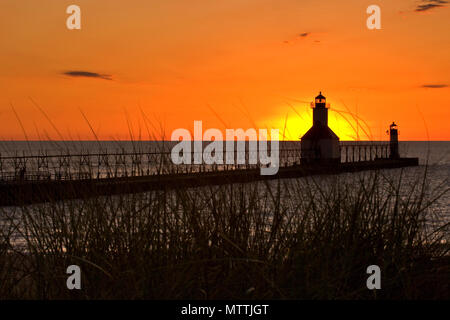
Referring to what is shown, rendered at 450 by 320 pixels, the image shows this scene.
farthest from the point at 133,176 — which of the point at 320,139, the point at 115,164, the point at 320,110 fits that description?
the point at 320,139

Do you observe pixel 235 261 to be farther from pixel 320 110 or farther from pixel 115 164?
pixel 320 110

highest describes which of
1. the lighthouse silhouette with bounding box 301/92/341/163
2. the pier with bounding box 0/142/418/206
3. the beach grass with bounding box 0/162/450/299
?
the lighthouse silhouette with bounding box 301/92/341/163

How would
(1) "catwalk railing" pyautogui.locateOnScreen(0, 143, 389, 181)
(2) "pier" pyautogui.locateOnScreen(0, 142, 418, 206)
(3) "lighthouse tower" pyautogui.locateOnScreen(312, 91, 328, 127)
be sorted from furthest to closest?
(3) "lighthouse tower" pyautogui.locateOnScreen(312, 91, 328, 127)
(1) "catwalk railing" pyautogui.locateOnScreen(0, 143, 389, 181)
(2) "pier" pyautogui.locateOnScreen(0, 142, 418, 206)

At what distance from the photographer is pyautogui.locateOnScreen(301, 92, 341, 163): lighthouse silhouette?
44.8m

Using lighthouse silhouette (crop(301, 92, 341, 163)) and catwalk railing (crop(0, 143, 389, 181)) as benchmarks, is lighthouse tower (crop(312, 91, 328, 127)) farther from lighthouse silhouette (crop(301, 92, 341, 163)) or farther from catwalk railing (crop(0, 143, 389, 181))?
catwalk railing (crop(0, 143, 389, 181))

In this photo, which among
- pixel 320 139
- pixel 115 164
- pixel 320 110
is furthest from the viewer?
pixel 320 139

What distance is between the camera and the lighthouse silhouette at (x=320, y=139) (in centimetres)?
4476

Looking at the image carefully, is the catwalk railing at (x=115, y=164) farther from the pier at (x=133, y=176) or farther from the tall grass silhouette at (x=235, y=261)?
the tall grass silhouette at (x=235, y=261)

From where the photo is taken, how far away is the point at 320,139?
46.6 metres

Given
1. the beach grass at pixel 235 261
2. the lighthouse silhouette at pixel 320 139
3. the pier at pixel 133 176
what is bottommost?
the beach grass at pixel 235 261

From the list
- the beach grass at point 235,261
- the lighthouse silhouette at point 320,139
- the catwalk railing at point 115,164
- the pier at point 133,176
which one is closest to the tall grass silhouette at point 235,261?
the beach grass at point 235,261

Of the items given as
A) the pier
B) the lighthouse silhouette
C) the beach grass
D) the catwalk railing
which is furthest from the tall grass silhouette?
the lighthouse silhouette

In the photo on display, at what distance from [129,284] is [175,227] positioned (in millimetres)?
606
